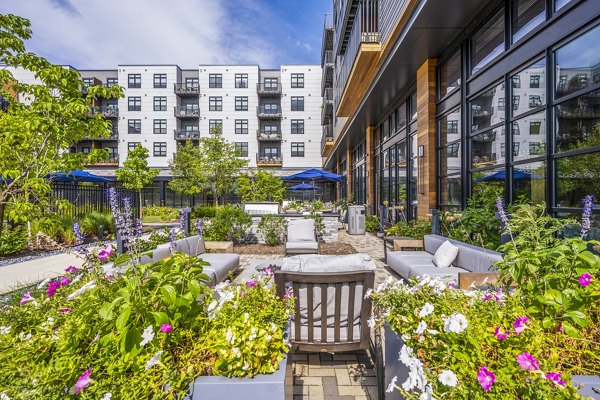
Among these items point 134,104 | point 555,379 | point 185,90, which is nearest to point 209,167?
point 185,90

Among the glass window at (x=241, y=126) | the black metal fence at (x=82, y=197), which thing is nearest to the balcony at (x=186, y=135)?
the glass window at (x=241, y=126)

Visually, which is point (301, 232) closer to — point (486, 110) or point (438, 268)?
point (438, 268)

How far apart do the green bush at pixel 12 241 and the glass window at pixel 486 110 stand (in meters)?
11.2

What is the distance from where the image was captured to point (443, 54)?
725 centimetres

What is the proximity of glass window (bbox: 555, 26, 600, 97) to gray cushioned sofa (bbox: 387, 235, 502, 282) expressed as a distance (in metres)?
2.42

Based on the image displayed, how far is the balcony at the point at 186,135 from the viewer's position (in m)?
32.6

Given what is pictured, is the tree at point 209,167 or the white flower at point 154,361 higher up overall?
the tree at point 209,167

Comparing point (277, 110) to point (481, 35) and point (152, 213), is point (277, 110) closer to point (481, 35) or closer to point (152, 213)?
point (152, 213)

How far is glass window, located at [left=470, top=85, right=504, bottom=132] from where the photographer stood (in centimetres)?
546

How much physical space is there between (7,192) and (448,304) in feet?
16.2

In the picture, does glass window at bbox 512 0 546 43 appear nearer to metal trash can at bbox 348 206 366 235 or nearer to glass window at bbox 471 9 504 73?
glass window at bbox 471 9 504 73

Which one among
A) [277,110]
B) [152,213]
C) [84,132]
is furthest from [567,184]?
[277,110]

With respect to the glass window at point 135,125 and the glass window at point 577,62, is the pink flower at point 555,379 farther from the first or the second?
the glass window at point 135,125

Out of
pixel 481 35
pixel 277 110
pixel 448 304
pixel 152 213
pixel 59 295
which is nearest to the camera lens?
pixel 448 304
